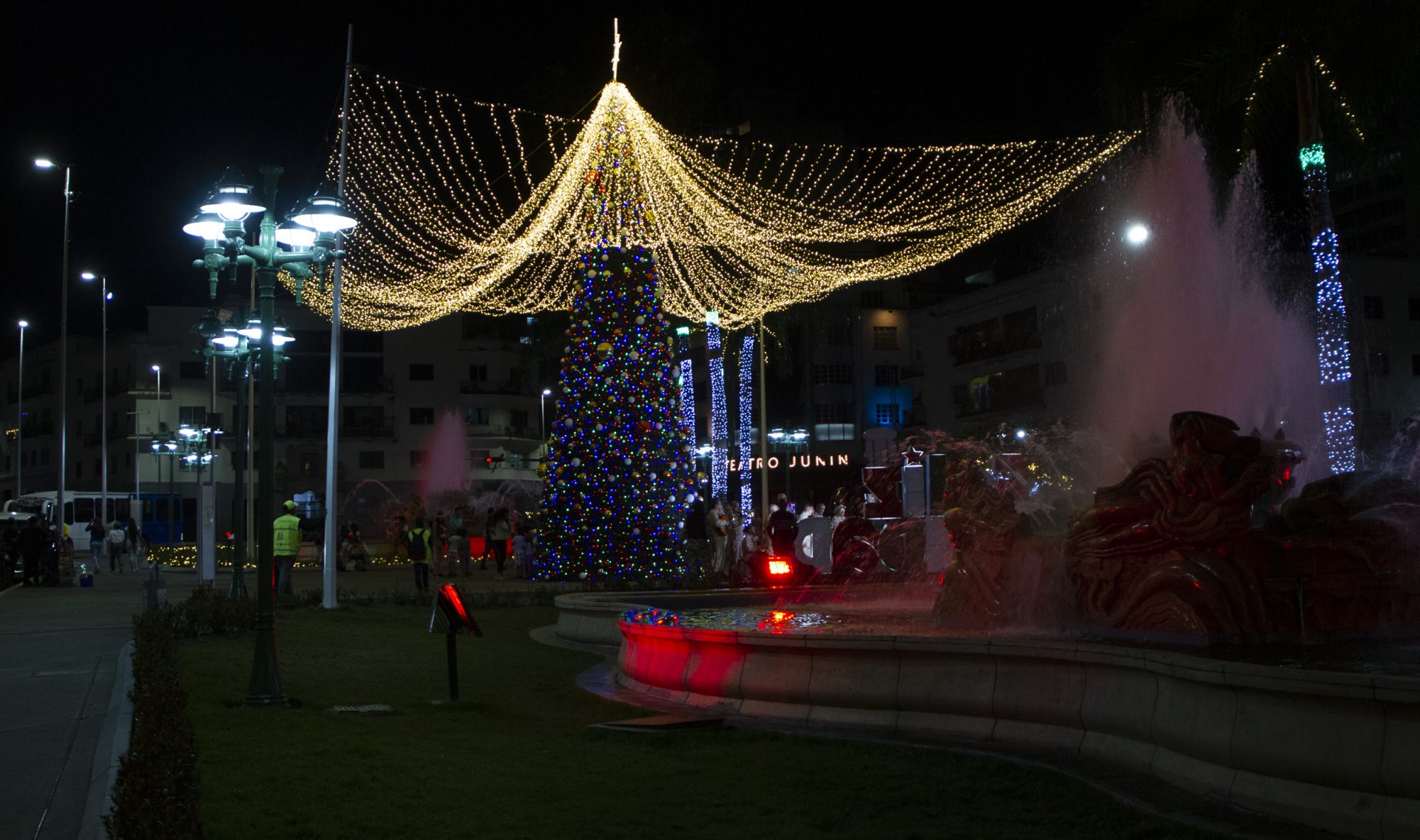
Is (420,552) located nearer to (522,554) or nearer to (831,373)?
(522,554)

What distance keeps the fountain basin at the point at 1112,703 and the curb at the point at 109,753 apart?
403cm

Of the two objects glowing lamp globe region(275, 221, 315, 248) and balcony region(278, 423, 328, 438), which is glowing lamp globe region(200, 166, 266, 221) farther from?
balcony region(278, 423, 328, 438)

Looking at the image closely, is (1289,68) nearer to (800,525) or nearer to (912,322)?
(800,525)

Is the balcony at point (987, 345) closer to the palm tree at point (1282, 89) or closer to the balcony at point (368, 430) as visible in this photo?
the palm tree at point (1282, 89)

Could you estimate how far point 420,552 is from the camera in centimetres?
2456

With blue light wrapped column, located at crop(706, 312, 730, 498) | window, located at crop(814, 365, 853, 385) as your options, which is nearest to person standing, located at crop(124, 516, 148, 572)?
blue light wrapped column, located at crop(706, 312, 730, 498)

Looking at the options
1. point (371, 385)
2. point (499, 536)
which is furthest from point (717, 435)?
point (371, 385)

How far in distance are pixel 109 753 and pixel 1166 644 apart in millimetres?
6625

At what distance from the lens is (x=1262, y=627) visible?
8539 mm

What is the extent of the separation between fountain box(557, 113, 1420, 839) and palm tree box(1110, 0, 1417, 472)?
21.0 ft

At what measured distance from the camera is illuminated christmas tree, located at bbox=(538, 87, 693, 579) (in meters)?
24.7

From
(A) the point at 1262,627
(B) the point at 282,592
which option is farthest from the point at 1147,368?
(B) the point at 282,592

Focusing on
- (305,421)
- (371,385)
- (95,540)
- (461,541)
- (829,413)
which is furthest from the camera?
(371,385)

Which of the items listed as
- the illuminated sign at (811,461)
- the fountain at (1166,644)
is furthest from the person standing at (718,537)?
the illuminated sign at (811,461)
